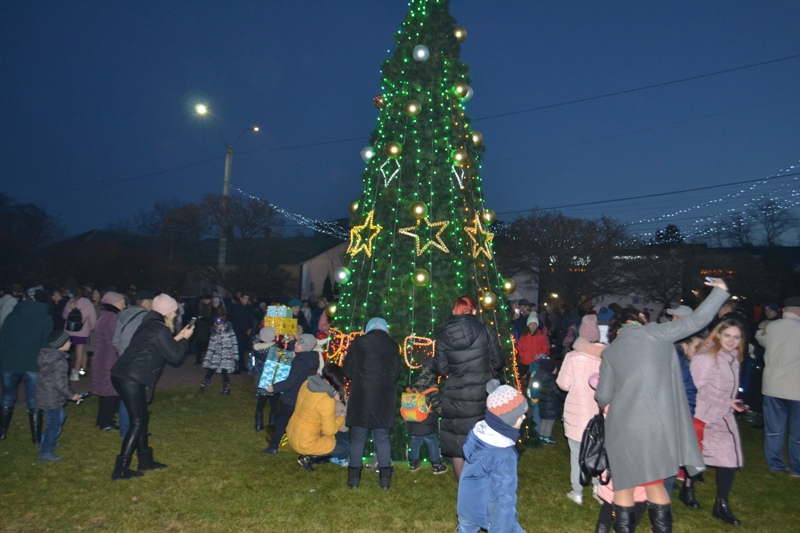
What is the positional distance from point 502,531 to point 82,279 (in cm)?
3635

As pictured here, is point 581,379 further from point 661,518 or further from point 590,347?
point 661,518

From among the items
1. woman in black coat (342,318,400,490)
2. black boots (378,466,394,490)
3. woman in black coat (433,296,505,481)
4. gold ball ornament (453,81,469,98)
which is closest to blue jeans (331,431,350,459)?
woman in black coat (342,318,400,490)

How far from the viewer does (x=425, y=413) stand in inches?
243

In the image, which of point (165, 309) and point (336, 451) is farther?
point (336, 451)

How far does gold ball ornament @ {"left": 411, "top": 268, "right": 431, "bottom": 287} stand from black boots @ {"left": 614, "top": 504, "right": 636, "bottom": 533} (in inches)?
136

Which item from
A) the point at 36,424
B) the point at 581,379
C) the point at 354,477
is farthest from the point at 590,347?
the point at 36,424

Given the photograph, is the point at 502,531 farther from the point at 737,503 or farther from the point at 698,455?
the point at 737,503

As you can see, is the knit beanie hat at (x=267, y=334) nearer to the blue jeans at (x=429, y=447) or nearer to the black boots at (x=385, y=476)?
the blue jeans at (x=429, y=447)

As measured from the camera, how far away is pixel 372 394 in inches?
236

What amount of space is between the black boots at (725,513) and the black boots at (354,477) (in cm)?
351

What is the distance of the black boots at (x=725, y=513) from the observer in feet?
17.3

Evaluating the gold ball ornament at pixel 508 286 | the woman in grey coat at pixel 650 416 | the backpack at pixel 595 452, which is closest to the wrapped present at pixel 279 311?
the gold ball ornament at pixel 508 286

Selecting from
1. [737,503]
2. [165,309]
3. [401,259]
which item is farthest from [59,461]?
[737,503]

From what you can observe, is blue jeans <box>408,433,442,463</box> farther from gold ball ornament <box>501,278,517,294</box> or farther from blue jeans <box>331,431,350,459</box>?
gold ball ornament <box>501,278,517,294</box>
